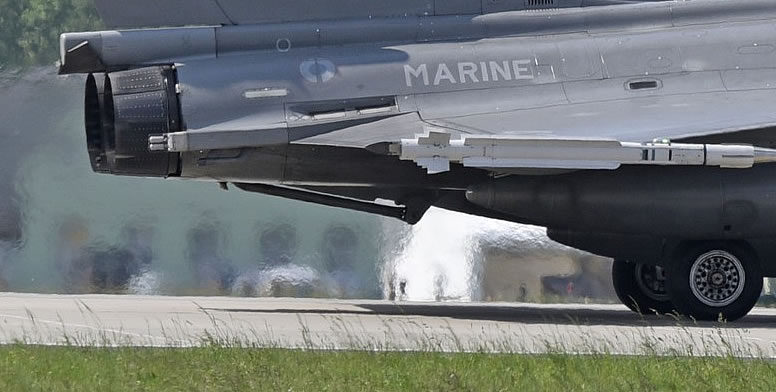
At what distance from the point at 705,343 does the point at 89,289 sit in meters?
9.83

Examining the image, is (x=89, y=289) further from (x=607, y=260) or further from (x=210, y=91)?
(x=607, y=260)

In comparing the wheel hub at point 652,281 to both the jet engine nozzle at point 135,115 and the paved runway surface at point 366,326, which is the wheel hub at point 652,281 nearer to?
the paved runway surface at point 366,326

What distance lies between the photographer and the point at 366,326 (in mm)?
14219

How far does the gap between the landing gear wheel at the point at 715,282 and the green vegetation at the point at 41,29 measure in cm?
822

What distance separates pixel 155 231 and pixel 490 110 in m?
5.48

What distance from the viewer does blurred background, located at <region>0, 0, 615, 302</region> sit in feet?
62.5

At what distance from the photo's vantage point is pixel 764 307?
2117 cm

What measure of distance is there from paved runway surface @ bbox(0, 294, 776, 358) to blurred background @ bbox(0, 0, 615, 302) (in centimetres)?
45

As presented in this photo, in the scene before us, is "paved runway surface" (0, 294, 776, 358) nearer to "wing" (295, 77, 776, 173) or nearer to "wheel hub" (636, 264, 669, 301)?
"wheel hub" (636, 264, 669, 301)

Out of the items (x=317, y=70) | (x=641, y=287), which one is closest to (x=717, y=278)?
(x=641, y=287)

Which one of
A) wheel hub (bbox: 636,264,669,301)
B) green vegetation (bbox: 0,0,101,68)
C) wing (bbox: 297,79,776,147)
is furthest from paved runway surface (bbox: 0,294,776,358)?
green vegetation (bbox: 0,0,101,68)

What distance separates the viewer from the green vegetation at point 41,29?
61.9 ft

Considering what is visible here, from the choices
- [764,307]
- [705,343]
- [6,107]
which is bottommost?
[764,307]

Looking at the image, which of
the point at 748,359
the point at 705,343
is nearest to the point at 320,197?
the point at 705,343
